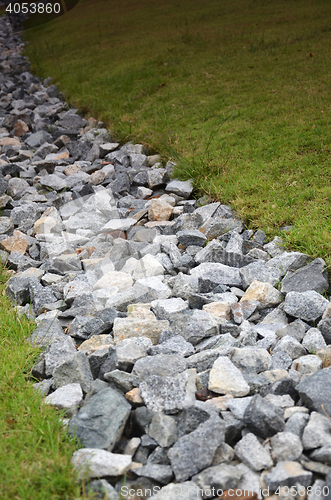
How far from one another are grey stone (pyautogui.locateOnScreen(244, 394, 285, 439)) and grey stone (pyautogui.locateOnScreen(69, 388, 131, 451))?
67cm

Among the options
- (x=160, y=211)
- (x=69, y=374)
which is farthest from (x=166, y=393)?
(x=160, y=211)

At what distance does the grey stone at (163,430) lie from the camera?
2137mm

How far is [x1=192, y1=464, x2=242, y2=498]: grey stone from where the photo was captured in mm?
1893

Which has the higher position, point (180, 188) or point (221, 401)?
point (180, 188)

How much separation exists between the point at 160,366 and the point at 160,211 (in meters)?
2.53

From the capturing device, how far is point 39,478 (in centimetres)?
190

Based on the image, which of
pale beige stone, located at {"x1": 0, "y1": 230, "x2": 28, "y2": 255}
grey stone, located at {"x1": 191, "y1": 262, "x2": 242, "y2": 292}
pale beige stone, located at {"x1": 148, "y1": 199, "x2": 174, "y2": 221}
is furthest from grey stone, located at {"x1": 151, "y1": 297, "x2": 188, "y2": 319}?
pale beige stone, located at {"x1": 0, "y1": 230, "x2": 28, "y2": 255}

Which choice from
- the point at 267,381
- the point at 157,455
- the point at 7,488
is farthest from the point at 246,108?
the point at 7,488

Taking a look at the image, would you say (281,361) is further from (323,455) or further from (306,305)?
(323,455)

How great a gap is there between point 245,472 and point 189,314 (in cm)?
126

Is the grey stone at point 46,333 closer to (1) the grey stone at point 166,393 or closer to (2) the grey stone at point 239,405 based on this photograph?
(1) the grey stone at point 166,393

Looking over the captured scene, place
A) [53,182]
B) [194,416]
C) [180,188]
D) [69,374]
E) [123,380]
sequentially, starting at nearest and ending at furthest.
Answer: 1. [194,416]
2. [123,380]
3. [69,374]
4. [180,188]
5. [53,182]

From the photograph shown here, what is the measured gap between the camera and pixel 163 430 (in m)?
2.16

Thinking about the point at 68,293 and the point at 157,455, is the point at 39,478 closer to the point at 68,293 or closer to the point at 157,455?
the point at 157,455
